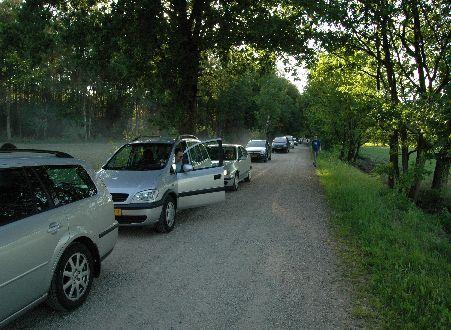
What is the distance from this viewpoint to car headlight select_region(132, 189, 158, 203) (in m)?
7.07

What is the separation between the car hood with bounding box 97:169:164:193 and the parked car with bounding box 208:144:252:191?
5.18 metres

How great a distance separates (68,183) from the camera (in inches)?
184

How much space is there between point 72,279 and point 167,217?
11.3 feet

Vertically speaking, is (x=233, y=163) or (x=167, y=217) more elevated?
(x=233, y=163)

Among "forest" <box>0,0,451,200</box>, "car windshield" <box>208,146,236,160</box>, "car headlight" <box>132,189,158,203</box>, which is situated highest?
"forest" <box>0,0,451,200</box>

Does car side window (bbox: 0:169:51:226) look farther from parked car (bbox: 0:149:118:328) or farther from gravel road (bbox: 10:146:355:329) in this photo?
gravel road (bbox: 10:146:355:329)

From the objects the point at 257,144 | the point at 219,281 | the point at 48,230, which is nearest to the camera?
the point at 48,230

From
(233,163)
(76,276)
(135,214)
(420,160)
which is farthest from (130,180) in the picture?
(420,160)

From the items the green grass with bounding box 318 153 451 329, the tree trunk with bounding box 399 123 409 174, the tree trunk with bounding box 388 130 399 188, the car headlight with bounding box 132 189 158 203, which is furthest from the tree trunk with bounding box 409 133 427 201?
the car headlight with bounding box 132 189 158 203

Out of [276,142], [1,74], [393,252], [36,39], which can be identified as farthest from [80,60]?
[1,74]

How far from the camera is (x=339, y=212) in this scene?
982 centimetres

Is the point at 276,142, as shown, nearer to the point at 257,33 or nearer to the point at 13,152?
the point at 257,33

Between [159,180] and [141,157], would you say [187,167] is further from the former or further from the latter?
[141,157]

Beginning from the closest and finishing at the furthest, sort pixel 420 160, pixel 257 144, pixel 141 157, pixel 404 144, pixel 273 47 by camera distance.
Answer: pixel 141 157 < pixel 420 160 < pixel 404 144 < pixel 273 47 < pixel 257 144
